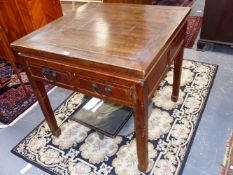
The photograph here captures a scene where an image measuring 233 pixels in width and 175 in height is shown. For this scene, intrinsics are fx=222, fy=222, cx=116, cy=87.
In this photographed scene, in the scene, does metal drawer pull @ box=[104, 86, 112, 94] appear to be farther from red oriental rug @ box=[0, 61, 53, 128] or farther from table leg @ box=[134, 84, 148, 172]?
red oriental rug @ box=[0, 61, 53, 128]

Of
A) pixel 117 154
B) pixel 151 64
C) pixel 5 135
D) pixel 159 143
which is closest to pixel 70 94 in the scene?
pixel 5 135

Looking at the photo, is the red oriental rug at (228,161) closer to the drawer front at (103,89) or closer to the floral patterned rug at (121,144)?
the floral patterned rug at (121,144)

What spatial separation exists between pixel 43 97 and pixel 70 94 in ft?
2.16

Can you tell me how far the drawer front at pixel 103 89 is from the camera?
1.03 metres

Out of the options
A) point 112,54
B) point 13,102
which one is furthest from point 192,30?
point 13,102

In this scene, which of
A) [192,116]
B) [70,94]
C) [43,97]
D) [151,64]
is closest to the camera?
[151,64]

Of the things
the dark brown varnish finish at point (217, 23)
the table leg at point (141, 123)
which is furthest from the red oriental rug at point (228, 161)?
the dark brown varnish finish at point (217, 23)

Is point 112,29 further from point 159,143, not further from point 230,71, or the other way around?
point 230,71

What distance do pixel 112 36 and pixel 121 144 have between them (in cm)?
77

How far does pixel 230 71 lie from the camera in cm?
212

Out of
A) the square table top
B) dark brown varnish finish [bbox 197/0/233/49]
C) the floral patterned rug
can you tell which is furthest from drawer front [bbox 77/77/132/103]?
dark brown varnish finish [bbox 197/0/233/49]

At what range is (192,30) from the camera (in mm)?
2836

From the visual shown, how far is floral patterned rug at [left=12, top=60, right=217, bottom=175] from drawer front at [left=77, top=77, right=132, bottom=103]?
551 mm

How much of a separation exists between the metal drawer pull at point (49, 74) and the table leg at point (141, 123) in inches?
19.5
